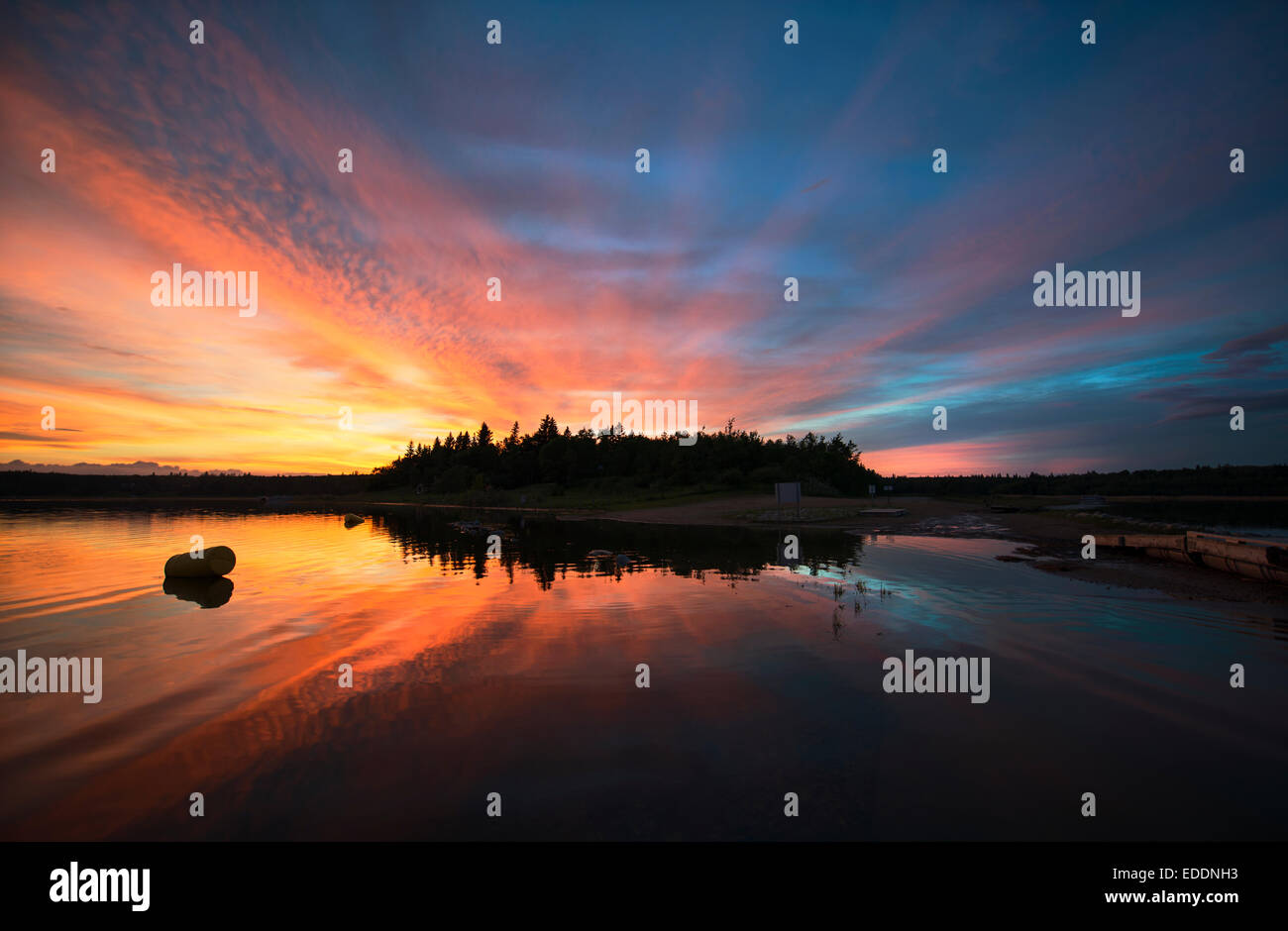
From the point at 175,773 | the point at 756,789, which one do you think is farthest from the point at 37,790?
the point at 756,789

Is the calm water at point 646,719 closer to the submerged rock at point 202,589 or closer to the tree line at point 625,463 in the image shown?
the submerged rock at point 202,589

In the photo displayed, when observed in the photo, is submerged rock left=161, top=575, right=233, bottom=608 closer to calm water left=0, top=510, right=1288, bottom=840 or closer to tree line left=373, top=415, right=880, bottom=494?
calm water left=0, top=510, right=1288, bottom=840

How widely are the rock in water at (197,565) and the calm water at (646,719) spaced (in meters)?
3.53

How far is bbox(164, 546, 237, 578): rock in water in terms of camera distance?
21.5 metres

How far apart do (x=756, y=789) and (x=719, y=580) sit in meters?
14.5

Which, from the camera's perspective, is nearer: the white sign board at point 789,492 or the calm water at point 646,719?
the calm water at point 646,719

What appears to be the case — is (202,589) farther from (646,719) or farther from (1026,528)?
(1026,528)

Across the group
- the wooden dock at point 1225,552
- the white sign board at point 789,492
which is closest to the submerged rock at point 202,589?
the white sign board at point 789,492

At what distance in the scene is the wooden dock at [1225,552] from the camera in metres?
17.9

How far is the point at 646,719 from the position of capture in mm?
8406

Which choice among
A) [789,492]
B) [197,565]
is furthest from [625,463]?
[197,565]

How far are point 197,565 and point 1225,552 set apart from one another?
1609 inches

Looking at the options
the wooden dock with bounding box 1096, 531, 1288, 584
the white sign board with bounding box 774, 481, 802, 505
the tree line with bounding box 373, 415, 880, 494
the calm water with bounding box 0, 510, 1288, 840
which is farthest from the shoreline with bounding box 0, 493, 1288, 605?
the tree line with bounding box 373, 415, 880, 494

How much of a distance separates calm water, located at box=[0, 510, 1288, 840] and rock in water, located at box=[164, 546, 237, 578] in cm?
353
